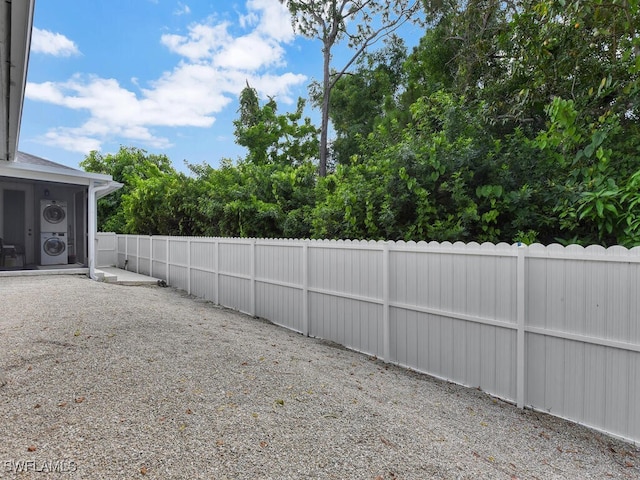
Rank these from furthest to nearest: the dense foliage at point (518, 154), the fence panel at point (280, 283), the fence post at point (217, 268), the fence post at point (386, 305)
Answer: the fence post at point (217, 268) < the fence panel at point (280, 283) < the fence post at point (386, 305) < the dense foliage at point (518, 154)

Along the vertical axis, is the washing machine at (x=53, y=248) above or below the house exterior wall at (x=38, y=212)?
below

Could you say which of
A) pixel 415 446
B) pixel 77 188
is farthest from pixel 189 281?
pixel 415 446

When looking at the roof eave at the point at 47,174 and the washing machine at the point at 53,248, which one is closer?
the roof eave at the point at 47,174

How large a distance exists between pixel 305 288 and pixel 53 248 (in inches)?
338

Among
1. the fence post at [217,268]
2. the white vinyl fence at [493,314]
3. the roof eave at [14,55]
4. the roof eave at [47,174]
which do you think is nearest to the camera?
the roof eave at [14,55]

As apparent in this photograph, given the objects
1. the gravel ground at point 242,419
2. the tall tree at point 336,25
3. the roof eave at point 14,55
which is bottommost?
the gravel ground at point 242,419

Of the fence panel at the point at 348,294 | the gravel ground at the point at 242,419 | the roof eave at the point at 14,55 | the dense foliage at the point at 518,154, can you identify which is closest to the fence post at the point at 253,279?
the dense foliage at the point at 518,154

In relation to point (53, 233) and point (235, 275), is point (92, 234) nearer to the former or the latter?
point (53, 233)

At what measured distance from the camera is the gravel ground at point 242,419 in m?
2.25

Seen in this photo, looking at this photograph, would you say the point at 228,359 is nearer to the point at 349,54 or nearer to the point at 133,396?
the point at 133,396

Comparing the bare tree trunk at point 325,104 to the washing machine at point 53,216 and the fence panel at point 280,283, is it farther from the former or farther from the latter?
the fence panel at point 280,283

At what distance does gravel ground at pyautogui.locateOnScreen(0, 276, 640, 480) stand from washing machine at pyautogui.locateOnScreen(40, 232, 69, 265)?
7.51 m

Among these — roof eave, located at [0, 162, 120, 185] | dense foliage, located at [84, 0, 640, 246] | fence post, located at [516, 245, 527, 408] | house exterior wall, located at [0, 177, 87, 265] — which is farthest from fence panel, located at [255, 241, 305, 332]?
house exterior wall, located at [0, 177, 87, 265]

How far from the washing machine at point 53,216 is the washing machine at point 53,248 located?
14 centimetres
